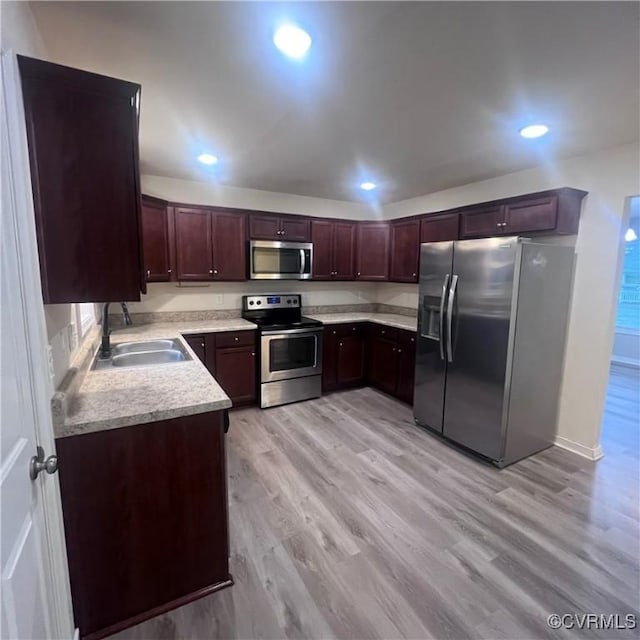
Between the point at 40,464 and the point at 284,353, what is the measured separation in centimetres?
278

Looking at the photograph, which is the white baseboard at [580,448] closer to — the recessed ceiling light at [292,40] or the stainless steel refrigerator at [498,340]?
the stainless steel refrigerator at [498,340]

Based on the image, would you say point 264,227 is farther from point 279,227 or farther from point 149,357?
point 149,357

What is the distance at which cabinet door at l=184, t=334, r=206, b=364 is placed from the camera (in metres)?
3.33

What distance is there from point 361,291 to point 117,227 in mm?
3972

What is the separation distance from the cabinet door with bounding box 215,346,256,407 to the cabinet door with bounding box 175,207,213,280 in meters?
0.85

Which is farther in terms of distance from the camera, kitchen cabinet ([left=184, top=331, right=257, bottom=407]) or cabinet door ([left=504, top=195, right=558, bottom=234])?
kitchen cabinet ([left=184, top=331, right=257, bottom=407])

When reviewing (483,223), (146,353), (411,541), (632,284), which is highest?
(483,223)

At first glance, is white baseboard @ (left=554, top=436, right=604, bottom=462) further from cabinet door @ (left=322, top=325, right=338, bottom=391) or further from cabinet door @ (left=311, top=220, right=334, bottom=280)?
cabinet door @ (left=311, top=220, right=334, bottom=280)

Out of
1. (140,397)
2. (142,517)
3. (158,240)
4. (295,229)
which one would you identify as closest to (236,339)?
(158,240)

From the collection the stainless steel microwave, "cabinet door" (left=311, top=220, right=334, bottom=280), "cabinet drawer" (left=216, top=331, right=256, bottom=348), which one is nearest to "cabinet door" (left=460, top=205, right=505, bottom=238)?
"cabinet door" (left=311, top=220, right=334, bottom=280)

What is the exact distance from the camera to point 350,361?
169 inches

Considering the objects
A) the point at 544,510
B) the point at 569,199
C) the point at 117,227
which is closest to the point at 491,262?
the point at 569,199

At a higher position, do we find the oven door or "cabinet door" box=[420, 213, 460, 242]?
"cabinet door" box=[420, 213, 460, 242]

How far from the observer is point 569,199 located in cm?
271
